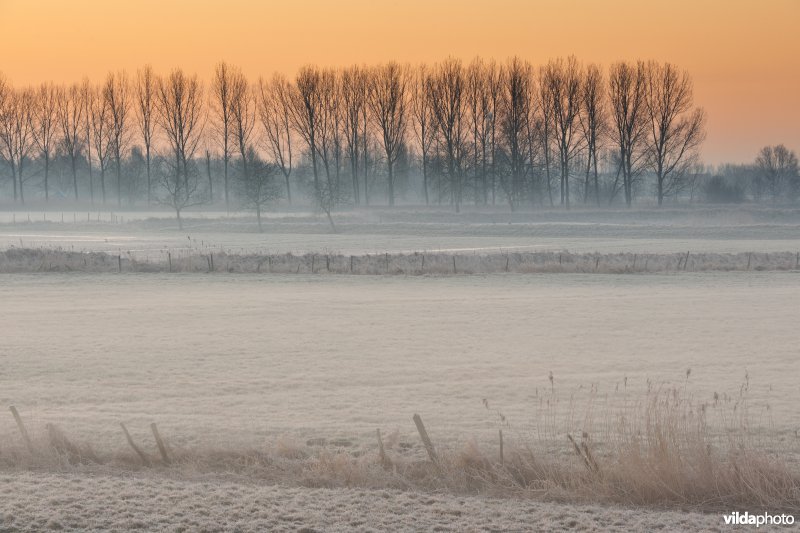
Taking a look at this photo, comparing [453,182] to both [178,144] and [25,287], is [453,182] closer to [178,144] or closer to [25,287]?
[178,144]

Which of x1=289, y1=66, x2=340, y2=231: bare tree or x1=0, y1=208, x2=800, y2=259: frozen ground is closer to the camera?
x1=0, y1=208, x2=800, y2=259: frozen ground

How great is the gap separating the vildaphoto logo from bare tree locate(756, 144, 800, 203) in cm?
11372

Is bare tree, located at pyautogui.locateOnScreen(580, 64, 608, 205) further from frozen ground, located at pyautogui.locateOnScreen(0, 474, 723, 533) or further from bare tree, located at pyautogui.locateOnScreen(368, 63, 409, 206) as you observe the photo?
frozen ground, located at pyautogui.locateOnScreen(0, 474, 723, 533)

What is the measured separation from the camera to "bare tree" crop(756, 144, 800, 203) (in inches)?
4624

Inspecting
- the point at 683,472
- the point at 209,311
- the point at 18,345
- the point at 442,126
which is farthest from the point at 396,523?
the point at 442,126

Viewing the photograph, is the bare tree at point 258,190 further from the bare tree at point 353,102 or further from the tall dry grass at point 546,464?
the tall dry grass at point 546,464

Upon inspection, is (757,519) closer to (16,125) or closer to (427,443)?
(427,443)

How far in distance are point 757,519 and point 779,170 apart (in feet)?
404

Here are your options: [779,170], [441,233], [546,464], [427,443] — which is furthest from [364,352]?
[779,170]

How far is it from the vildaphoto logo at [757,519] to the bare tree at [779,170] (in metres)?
114

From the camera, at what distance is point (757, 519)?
897cm

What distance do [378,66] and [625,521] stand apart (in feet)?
296

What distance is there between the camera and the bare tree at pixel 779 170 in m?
117

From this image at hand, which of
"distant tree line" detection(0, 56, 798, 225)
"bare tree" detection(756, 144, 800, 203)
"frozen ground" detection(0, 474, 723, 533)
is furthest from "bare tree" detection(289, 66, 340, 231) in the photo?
"frozen ground" detection(0, 474, 723, 533)
